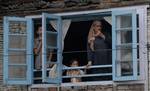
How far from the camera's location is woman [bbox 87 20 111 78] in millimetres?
13727

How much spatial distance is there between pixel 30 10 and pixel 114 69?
2.42 m

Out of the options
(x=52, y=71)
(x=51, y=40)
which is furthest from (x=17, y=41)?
(x=52, y=71)

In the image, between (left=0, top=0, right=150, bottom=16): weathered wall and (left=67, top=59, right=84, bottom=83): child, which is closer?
(left=0, top=0, right=150, bottom=16): weathered wall

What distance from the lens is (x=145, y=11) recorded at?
1323 centimetres

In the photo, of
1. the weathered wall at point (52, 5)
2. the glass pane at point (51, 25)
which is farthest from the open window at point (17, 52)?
the glass pane at point (51, 25)

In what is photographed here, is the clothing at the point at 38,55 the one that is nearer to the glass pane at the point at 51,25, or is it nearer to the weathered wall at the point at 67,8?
the glass pane at the point at 51,25

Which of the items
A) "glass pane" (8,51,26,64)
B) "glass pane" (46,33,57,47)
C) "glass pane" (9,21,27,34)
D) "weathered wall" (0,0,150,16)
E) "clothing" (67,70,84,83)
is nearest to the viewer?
"weathered wall" (0,0,150,16)

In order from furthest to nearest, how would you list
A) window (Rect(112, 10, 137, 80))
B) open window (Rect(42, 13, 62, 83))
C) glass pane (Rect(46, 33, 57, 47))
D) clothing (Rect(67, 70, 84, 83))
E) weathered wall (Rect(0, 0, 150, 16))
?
clothing (Rect(67, 70, 84, 83)) < glass pane (Rect(46, 33, 57, 47)) < weathered wall (Rect(0, 0, 150, 16)) < open window (Rect(42, 13, 62, 83)) < window (Rect(112, 10, 137, 80))

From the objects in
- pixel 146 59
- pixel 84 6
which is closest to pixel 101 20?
pixel 84 6

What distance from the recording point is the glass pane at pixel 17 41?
1402 cm

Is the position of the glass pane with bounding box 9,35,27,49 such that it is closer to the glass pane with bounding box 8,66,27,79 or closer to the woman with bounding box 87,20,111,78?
the glass pane with bounding box 8,66,27,79

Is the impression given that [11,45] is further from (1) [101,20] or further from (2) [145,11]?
(2) [145,11]

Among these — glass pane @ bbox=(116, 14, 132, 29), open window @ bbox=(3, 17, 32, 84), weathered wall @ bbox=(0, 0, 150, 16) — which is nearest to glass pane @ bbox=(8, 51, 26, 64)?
open window @ bbox=(3, 17, 32, 84)

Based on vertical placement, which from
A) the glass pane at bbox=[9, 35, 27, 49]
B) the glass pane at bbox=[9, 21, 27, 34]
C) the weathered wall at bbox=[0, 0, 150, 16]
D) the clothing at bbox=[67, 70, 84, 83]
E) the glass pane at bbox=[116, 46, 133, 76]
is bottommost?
the clothing at bbox=[67, 70, 84, 83]
